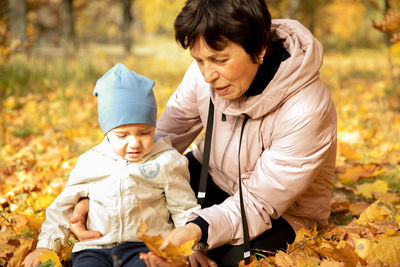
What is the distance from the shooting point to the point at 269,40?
6.72 feet

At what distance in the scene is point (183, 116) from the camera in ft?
8.53

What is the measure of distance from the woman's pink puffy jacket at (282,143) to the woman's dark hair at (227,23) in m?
0.21

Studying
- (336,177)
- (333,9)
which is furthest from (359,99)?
(333,9)

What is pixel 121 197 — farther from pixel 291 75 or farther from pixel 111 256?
pixel 291 75

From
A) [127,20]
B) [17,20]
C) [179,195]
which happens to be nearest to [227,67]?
[179,195]

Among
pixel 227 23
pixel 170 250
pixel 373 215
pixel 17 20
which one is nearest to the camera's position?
pixel 170 250

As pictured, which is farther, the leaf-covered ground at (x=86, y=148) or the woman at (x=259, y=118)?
the leaf-covered ground at (x=86, y=148)

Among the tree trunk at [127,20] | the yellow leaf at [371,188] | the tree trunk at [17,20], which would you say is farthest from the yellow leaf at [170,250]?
the tree trunk at [127,20]

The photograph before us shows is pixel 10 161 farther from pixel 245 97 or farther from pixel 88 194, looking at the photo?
pixel 245 97

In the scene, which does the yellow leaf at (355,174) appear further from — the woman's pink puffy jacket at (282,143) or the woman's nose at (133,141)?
the woman's nose at (133,141)

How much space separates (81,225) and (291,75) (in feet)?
4.20

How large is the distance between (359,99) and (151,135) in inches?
182

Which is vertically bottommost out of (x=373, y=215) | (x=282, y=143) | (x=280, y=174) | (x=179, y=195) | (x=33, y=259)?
(x=373, y=215)

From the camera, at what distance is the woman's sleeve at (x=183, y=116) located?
2521mm
